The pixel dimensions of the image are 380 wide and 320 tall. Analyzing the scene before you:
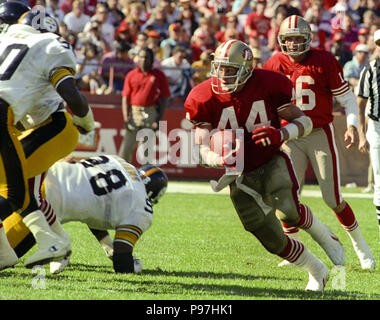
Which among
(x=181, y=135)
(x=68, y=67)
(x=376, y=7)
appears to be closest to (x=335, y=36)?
(x=376, y=7)

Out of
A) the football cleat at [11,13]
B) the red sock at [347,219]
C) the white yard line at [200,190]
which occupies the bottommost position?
the white yard line at [200,190]

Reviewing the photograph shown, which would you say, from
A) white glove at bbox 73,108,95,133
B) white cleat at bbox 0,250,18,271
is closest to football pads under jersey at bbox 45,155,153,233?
white cleat at bbox 0,250,18,271

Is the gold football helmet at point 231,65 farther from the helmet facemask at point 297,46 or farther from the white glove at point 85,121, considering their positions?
the helmet facemask at point 297,46

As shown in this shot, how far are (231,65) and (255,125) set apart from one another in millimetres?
401

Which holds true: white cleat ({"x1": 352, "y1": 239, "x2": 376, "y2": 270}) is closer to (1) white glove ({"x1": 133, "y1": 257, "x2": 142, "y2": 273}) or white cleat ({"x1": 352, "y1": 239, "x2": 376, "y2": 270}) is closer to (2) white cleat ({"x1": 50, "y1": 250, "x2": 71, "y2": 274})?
(1) white glove ({"x1": 133, "y1": 257, "x2": 142, "y2": 273})

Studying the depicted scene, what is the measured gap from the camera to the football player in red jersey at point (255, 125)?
186 inches

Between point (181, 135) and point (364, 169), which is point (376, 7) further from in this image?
point (181, 135)

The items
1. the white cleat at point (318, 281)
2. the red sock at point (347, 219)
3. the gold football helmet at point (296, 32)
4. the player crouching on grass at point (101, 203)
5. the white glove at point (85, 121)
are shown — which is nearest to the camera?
the white glove at point (85, 121)

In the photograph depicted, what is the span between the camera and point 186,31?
14.2 metres

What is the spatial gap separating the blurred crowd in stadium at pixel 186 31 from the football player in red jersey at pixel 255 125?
749 centimetres

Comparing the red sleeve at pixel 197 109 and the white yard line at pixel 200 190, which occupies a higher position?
the red sleeve at pixel 197 109

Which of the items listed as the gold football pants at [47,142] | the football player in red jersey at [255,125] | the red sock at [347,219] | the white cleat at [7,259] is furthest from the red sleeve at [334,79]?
the white cleat at [7,259]

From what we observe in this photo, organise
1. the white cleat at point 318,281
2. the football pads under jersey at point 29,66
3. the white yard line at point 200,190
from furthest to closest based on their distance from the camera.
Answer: the white yard line at point 200,190
the white cleat at point 318,281
the football pads under jersey at point 29,66

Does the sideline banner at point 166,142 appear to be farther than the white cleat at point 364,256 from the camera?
Yes
